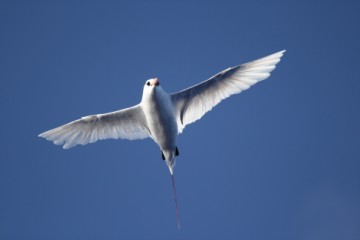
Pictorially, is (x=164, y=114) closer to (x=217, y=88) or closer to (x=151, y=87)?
(x=151, y=87)

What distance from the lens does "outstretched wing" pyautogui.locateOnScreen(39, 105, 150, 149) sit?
19609mm

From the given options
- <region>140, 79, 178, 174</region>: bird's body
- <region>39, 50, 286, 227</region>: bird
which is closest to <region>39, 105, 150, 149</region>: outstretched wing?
<region>39, 50, 286, 227</region>: bird

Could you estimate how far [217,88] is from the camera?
18984 mm

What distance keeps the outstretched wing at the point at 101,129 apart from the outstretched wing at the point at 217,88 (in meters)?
1.32

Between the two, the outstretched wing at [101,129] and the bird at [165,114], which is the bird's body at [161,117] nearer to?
the bird at [165,114]

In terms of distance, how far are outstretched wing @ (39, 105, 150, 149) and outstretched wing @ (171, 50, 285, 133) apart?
132 cm

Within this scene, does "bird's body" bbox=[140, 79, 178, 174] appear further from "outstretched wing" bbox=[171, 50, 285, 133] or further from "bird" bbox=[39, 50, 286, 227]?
"outstretched wing" bbox=[171, 50, 285, 133]

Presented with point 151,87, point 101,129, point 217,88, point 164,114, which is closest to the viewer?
point 151,87

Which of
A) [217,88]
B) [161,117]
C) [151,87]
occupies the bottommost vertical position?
[161,117]

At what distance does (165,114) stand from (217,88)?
6.32 ft

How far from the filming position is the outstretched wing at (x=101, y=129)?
1961cm

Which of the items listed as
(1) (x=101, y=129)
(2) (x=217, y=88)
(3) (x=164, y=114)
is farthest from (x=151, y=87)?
(1) (x=101, y=129)

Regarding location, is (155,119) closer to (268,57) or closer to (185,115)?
(185,115)

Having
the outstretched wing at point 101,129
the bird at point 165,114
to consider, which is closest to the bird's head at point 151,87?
the bird at point 165,114
